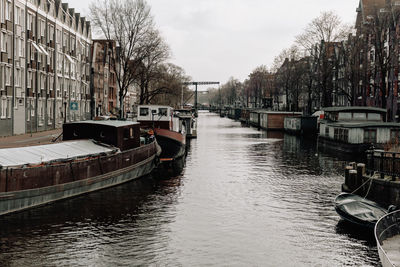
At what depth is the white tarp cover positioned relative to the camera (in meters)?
22.0

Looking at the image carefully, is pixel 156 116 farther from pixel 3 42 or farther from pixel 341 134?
pixel 341 134

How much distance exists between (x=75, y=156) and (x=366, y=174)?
14738 millimetres

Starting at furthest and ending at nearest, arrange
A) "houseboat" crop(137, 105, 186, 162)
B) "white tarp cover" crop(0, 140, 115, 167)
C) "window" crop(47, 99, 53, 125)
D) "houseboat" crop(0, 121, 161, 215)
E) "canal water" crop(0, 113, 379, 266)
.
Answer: "window" crop(47, 99, 53, 125)
"houseboat" crop(137, 105, 186, 162)
"white tarp cover" crop(0, 140, 115, 167)
"houseboat" crop(0, 121, 161, 215)
"canal water" crop(0, 113, 379, 266)

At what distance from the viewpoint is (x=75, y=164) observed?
79.2 feet

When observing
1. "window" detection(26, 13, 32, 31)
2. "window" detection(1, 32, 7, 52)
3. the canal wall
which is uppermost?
"window" detection(26, 13, 32, 31)

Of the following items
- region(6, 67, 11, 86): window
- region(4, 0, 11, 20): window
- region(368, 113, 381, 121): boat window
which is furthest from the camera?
region(368, 113, 381, 121): boat window

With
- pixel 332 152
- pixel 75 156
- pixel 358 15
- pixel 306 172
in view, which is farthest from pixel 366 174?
pixel 358 15

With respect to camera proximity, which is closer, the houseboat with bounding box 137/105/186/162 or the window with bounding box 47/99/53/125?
the houseboat with bounding box 137/105/186/162

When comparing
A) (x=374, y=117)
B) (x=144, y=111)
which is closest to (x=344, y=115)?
(x=374, y=117)

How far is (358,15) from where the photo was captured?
96.6 m

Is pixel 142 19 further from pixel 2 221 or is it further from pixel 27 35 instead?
pixel 2 221

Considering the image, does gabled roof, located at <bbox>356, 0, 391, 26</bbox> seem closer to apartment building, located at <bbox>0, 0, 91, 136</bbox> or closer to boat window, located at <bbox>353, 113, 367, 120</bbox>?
boat window, located at <bbox>353, 113, 367, 120</bbox>

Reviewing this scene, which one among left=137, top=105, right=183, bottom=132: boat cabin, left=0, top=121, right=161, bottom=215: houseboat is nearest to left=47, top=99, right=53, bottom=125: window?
left=137, top=105, right=183, bottom=132: boat cabin

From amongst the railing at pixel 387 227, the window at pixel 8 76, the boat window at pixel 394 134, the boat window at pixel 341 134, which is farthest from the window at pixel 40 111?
the railing at pixel 387 227
